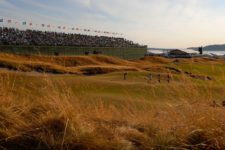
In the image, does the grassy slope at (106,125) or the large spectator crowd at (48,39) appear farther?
the large spectator crowd at (48,39)

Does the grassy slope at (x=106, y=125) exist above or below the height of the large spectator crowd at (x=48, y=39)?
above

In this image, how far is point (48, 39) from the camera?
8600cm

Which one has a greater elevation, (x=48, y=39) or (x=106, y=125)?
(x=106, y=125)

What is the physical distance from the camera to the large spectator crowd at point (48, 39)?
240 ft

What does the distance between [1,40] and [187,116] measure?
64957mm

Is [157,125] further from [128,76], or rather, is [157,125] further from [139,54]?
[139,54]

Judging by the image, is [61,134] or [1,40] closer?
[61,134]

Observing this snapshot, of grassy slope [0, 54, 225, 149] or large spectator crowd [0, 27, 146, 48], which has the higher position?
grassy slope [0, 54, 225, 149]

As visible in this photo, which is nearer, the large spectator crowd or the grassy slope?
the grassy slope

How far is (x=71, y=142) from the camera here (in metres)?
4.85

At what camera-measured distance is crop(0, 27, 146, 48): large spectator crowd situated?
73.1m

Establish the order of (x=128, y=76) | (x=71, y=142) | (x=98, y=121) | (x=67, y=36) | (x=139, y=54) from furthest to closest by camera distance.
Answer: (x=139, y=54), (x=67, y=36), (x=128, y=76), (x=98, y=121), (x=71, y=142)

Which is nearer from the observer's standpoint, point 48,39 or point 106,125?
point 106,125

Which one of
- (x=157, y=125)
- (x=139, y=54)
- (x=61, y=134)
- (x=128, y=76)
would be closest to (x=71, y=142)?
(x=61, y=134)
